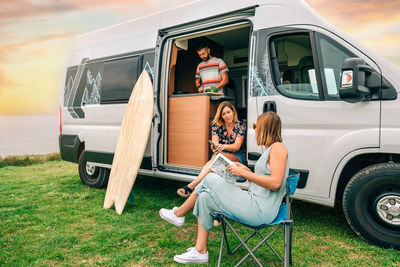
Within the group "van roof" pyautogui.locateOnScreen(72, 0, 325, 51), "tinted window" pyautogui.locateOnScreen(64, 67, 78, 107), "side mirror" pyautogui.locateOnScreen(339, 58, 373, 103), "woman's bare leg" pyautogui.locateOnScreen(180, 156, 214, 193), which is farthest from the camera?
"tinted window" pyautogui.locateOnScreen(64, 67, 78, 107)

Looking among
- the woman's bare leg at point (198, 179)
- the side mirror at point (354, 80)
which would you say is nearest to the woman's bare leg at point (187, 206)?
the woman's bare leg at point (198, 179)

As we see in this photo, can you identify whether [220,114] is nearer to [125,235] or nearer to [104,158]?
[125,235]

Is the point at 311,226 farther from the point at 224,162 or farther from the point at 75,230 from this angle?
the point at 75,230

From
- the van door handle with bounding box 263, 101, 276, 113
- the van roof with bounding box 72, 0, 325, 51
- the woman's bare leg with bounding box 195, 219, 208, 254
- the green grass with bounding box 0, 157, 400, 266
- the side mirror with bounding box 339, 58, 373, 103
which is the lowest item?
the green grass with bounding box 0, 157, 400, 266

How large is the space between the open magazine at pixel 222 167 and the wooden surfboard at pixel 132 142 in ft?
7.10

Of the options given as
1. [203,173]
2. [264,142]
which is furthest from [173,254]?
[264,142]

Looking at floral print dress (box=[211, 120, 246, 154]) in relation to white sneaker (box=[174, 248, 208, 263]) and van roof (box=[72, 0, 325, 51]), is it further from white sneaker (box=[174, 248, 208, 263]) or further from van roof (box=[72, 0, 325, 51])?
white sneaker (box=[174, 248, 208, 263])

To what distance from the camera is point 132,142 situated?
4.62 metres

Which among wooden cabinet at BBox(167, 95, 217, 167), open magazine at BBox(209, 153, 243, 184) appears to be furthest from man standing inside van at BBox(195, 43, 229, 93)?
open magazine at BBox(209, 153, 243, 184)

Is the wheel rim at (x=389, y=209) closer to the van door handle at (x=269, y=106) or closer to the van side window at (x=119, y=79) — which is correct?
the van door handle at (x=269, y=106)

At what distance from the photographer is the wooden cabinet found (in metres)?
4.38

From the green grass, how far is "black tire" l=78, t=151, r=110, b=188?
317 millimetres

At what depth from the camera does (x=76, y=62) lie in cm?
587

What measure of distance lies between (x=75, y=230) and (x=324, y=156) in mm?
2804
